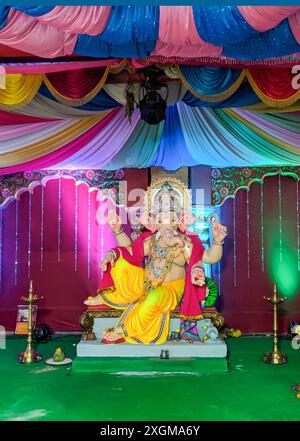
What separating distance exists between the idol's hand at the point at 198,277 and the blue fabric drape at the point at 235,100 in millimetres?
1693

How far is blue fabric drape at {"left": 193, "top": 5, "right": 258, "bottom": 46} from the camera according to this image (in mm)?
2955

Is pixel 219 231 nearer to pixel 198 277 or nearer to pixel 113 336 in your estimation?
pixel 198 277

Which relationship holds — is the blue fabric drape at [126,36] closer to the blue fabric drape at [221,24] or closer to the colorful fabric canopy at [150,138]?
the blue fabric drape at [221,24]

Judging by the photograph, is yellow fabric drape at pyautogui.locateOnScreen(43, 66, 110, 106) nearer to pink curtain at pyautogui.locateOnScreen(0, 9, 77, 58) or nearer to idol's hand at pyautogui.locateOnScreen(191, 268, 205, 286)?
pink curtain at pyautogui.locateOnScreen(0, 9, 77, 58)

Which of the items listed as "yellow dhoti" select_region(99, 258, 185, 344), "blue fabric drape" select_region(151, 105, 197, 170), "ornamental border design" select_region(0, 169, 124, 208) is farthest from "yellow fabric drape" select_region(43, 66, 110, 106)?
"yellow dhoti" select_region(99, 258, 185, 344)

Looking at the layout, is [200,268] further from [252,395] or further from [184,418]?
[184,418]

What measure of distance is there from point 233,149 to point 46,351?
9.86ft

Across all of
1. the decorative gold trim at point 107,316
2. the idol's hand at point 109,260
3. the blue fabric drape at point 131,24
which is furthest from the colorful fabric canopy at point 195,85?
the decorative gold trim at point 107,316

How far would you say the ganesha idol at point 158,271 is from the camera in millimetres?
4523

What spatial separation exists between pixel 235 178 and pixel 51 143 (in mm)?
2321

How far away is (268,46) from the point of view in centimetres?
340

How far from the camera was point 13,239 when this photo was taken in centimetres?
607

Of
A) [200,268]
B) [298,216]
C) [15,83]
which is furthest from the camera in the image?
[298,216]
